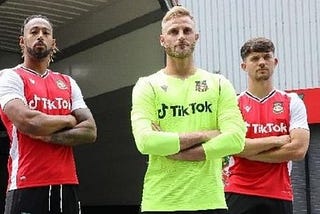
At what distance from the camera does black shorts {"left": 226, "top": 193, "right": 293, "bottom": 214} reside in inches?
195

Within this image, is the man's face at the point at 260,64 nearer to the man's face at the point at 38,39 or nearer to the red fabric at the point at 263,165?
the red fabric at the point at 263,165

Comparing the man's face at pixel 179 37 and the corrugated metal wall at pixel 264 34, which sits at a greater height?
the corrugated metal wall at pixel 264 34

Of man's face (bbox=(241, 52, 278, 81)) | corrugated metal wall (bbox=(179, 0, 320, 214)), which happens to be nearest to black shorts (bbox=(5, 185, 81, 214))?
man's face (bbox=(241, 52, 278, 81))

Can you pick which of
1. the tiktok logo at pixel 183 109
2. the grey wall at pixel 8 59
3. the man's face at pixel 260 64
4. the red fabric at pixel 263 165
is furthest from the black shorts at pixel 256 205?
the grey wall at pixel 8 59

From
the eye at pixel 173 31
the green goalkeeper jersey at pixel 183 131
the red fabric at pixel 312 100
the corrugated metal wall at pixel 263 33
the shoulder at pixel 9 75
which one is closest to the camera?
the green goalkeeper jersey at pixel 183 131

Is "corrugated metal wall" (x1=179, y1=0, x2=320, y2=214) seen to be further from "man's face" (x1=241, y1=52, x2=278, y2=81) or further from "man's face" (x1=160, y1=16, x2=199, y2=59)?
"man's face" (x1=160, y1=16, x2=199, y2=59)

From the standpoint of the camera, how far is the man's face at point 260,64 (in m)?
5.05

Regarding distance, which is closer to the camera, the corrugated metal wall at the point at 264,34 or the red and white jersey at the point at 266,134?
the red and white jersey at the point at 266,134

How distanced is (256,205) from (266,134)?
51 cm

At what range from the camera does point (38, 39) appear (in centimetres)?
489

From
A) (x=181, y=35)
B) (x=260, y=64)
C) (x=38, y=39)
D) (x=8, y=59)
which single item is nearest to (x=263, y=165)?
(x=260, y=64)

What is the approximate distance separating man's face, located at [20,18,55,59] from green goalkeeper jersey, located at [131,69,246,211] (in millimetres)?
989

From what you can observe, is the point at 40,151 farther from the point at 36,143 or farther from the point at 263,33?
the point at 263,33

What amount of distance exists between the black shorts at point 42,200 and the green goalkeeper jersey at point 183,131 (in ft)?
2.80
